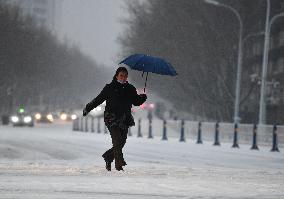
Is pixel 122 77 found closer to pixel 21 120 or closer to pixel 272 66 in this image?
pixel 21 120

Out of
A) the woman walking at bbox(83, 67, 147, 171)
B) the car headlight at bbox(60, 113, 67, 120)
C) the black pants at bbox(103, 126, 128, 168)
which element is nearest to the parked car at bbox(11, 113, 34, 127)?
the car headlight at bbox(60, 113, 67, 120)

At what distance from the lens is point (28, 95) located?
3583 inches

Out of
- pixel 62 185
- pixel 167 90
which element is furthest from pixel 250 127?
pixel 167 90

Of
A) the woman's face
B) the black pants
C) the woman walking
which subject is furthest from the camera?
the black pants

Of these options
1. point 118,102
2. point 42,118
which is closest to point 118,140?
point 118,102

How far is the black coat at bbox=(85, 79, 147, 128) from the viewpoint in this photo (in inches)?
453

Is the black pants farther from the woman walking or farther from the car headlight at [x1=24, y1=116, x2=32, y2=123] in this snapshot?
the car headlight at [x1=24, y1=116, x2=32, y2=123]

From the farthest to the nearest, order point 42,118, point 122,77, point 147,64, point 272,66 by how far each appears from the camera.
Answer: point 42,118 < point 272,66 < point 147,64 < point 122,77

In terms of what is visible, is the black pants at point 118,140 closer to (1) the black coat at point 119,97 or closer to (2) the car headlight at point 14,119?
(1) the black coat at point 119,97

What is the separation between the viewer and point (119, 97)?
11531 millimetres

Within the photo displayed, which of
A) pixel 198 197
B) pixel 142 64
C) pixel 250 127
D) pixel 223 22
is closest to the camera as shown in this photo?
pixel 198 197

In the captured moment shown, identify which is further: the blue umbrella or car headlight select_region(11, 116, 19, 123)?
car headlight select_region(11, 116, 19, 123)

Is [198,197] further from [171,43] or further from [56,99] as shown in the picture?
[56,99]

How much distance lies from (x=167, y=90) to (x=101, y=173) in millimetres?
47308
